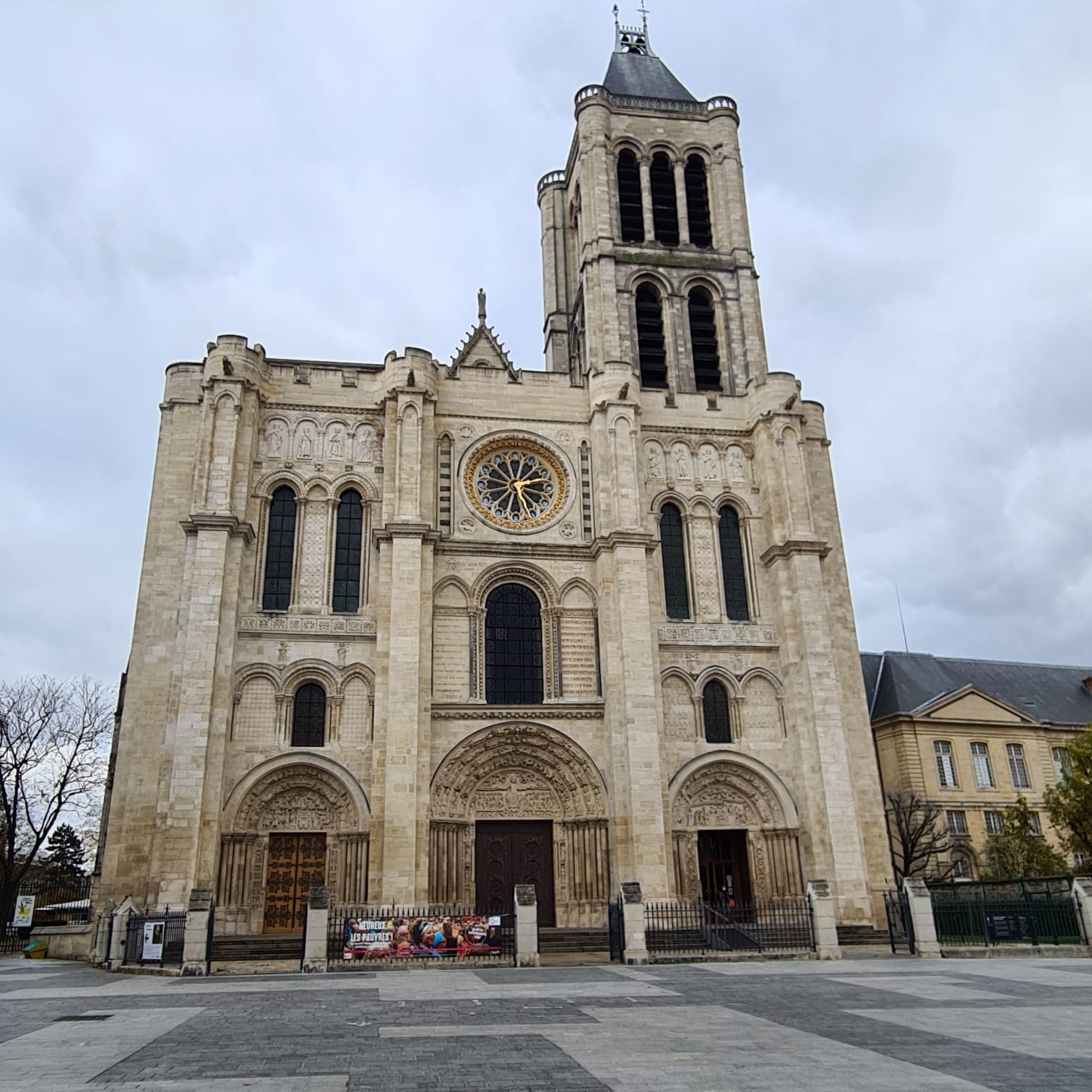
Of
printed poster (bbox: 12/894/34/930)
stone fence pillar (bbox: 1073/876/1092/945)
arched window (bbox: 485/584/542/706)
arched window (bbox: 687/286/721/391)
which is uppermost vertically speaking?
arched window (bbox: 687/286/721/391)

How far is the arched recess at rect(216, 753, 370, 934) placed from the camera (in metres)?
21.6

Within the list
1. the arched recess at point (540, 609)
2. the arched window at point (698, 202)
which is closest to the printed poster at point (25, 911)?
the arched recess at point (540, 609)

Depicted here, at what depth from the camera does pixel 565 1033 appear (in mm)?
9148

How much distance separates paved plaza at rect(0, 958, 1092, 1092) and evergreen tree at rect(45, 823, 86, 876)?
32159 mm

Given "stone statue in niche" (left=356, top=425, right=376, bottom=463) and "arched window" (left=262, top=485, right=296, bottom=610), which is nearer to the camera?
"arched window" (left=262, top=485, right=296, bottom=610)

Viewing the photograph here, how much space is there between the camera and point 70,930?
2259cm

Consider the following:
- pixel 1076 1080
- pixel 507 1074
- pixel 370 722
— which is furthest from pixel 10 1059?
pixel 370 722

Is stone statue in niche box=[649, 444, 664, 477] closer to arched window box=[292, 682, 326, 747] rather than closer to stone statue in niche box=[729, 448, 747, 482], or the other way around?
stone statue in niche box=[729, 448, 747, 482]

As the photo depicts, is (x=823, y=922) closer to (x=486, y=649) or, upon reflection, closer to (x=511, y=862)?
(x=511, y=862)

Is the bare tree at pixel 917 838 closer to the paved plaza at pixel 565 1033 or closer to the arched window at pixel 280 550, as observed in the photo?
the paved plaza at pixel 565 1033

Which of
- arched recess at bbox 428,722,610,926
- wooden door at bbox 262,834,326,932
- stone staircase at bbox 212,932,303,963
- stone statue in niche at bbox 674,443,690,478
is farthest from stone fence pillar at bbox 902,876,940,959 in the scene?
wooden door at bbox 262,834,326,932

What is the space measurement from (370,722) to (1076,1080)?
1827 cm

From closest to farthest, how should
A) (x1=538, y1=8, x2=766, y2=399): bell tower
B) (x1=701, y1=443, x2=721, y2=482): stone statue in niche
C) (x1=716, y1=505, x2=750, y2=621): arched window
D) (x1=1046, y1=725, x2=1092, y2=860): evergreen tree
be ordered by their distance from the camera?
(x1=1046, y1=725, x2=1092, y2=860): evergreen tree < (x1=716, y1=505, x2=750, y2=621): arched window < (x1=701, y1=443, x2=721, y2=482): stone statue in niche < (x1=538, y1=8, x2=766, y2=399): bell tower

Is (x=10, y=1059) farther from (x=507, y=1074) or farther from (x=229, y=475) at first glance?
(x=229, y=475)
